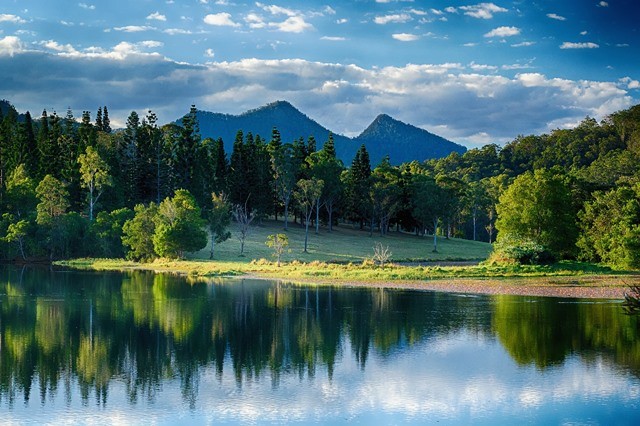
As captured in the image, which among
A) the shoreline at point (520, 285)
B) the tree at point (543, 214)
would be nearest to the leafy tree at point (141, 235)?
the shoreline at point (520, 285)

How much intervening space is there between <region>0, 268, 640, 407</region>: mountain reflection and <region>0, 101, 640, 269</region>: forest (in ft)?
89.8

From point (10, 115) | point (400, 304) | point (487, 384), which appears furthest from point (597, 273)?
point (10, 115)

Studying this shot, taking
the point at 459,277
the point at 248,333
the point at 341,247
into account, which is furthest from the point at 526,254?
the point at 248,333

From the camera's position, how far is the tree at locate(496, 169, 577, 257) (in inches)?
2709

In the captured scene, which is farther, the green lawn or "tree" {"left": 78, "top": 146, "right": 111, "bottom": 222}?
"tree" {"left": 78, "top": 146, "right": 111, "bottom": 222}

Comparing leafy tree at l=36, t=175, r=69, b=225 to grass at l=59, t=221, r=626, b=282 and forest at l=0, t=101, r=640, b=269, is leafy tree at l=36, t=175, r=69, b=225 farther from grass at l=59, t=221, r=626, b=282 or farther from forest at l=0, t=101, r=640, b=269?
grass at l=59, t=221, r=626, b=282

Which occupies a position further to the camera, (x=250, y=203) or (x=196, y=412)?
(x=250, y=203)

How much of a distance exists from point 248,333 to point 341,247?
2599 inches

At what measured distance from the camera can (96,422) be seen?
16.0 metres

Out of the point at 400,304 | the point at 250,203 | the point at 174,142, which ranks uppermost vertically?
the point at 174,142

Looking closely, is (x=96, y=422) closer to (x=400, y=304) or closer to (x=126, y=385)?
(x=126, y=385)

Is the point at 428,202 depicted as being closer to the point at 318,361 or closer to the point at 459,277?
the point at 459,277

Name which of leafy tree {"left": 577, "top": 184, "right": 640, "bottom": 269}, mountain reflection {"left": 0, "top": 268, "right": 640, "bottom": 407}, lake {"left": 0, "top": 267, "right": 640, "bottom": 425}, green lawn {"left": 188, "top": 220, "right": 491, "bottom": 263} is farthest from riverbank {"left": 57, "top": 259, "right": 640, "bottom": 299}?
green lawn {"left": 188, "top": 220, "right": 491, "bottom": 263}

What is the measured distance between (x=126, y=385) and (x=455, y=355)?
35.7 feet
